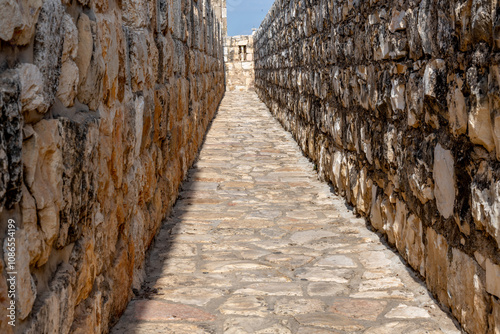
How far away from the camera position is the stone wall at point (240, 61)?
16.4 metres

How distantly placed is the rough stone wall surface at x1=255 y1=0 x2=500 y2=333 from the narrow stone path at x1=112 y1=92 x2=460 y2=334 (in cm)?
16

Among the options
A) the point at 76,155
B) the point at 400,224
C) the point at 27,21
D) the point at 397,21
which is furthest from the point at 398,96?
the point at 27,21

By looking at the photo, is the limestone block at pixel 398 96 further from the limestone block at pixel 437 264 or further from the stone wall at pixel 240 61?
the stone wall at pixel 240 61

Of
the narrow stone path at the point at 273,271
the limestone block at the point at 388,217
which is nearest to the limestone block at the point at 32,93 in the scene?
the narrow stone path at the point at 273,271

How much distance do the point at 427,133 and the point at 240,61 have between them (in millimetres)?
14353

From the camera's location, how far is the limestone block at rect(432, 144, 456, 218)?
7.12 ft

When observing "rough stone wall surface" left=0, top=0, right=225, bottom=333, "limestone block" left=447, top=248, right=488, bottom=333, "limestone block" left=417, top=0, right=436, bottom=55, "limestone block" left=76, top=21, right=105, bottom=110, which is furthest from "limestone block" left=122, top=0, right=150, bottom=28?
"limestone block" left=447, top=248, right=488, bottom=333

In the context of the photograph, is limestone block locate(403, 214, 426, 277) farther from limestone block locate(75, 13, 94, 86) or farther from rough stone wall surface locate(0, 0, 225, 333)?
limestone block locate(75, 13, 94, 86)

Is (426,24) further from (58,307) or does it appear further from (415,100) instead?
(58,307)

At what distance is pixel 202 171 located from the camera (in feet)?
17.8

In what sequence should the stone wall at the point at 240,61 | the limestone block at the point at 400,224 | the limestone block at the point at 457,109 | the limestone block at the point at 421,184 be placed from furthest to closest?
the stone wall at the point at 240,61 < the limestone block at the point at 400,224 < the limestone block at the point at 421,184 < the limestone block at the point at 457,109

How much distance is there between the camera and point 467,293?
205cm

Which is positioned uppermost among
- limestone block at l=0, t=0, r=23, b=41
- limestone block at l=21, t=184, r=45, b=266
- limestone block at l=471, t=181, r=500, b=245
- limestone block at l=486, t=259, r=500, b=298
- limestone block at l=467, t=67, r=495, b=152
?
limestone block at l=0, t=0, r=23, b=41

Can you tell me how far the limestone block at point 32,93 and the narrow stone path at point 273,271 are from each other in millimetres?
1234
